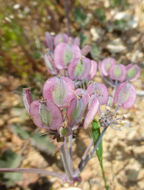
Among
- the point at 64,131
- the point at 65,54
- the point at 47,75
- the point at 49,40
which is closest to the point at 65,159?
the point at 64,131

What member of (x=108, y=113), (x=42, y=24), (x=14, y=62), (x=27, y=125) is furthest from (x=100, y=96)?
(x=42, y=24)

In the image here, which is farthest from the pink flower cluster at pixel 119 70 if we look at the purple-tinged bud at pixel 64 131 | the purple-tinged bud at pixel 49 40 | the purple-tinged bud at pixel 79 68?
the purple-tinged bud at pixel 64 131

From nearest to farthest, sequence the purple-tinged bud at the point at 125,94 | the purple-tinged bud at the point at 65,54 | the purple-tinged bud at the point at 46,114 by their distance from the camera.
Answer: the purple-tinged bud at the point at 46,114 → the purple-tinged bud at the point at 125,94 → the purple-tinged bud at the point at 65,54

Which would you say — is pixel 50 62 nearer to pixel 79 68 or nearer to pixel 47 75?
pixel 79 68

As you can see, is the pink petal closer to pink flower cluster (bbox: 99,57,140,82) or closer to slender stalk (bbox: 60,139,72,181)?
slender stalk (bbox: 60,139,72,181)

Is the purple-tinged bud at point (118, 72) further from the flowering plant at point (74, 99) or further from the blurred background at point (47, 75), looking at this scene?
the blurred background at point (47, 75)

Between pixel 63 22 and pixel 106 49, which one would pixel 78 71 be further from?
pixel 63 22
